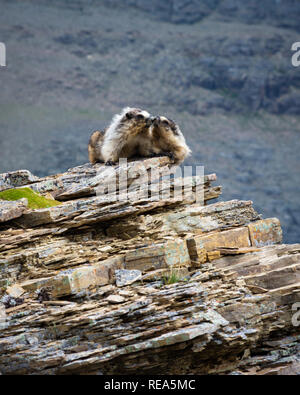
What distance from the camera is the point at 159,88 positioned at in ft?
563

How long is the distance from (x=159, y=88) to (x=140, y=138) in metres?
157

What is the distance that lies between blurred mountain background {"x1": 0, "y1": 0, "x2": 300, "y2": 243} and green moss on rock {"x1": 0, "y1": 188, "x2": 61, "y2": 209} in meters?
118

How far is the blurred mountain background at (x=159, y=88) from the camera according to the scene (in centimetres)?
14250

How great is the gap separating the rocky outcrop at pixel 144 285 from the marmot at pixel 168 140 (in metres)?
2.26

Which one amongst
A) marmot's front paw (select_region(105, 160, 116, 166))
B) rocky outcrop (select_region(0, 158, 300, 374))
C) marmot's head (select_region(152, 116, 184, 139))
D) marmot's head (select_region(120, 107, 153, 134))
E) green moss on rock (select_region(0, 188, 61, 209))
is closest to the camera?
rocky outcrop (select_region(0, 158, 300, 374))

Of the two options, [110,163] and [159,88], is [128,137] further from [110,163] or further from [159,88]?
[159,88]

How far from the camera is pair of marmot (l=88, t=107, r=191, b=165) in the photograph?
1838 centimetres

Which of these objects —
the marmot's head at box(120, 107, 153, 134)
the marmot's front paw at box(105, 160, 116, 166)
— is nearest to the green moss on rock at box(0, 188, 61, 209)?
the marmot's front paw at box(105, 160, 116, 166)

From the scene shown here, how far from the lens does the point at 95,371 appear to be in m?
11.2

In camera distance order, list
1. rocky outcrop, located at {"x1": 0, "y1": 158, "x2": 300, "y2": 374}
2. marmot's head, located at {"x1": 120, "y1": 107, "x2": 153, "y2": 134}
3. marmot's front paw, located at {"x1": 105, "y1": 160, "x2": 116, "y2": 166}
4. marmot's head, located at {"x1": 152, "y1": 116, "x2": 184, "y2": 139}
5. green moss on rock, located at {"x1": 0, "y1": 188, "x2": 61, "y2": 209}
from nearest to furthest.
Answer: rocky outcrop, located at {"x1": 0, "y1": 158, "x2": 300, "y2": 374}, green moss on rock, located at {"x1": 0, "y1": 188, "x2": 61, "y2": 209}, marmot's front paw, located at {"x1": 105, "y1": 160, "x2": 116, "y2": 166}, marmot's head, located at {"x1": 120, "y1": 107, "x2": 153, "y2": 134}, marmot's head, located at {"x1": 152, "y1": 116, "x2": 184, "y2": 139}

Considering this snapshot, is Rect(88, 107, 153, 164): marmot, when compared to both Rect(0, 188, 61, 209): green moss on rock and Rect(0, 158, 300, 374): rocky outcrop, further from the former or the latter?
Rect(0, 188, 61, 209): green moss on rock

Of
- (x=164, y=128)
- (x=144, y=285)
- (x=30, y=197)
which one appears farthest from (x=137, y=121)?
(x=144, y=285)

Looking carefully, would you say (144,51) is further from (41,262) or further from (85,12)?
(41,262)

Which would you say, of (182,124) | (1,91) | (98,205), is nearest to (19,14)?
(1,91)
